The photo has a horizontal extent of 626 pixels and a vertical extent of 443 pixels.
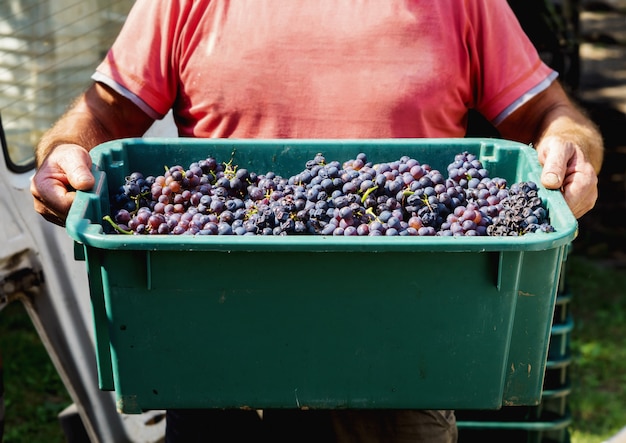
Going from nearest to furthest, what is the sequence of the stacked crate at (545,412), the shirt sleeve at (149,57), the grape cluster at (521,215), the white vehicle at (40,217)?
1. the grape cluster at (521,215)
2. the shirt sleeve at (149,57)
3. the white vehicle at (40,217)
4. the stacked crate at (545,412)

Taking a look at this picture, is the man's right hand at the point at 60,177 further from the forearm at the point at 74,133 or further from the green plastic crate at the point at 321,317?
the forearm at the point at 74,133

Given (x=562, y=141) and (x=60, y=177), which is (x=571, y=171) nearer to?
(x=562, y=141)

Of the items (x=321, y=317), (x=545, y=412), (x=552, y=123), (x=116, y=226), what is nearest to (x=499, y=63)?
(x=552, y=123)

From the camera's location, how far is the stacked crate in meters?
2.95

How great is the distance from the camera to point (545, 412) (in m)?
3.02

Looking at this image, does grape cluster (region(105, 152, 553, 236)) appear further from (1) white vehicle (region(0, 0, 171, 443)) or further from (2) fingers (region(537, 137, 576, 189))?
(1) white vehicle (region(0, 0, 171, 443))

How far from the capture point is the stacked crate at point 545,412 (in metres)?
2.95

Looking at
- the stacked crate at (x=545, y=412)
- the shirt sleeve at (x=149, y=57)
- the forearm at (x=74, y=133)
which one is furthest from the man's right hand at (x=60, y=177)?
the stacked crate at (x=545, y=412)

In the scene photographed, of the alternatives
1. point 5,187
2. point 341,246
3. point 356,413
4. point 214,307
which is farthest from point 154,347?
point 5,187

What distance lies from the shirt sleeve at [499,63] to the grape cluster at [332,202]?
0.43 metres

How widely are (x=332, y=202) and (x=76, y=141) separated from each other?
80 cm

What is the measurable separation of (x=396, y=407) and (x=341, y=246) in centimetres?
38

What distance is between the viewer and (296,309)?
1.56m

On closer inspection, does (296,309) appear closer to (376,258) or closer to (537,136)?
(376,258)
